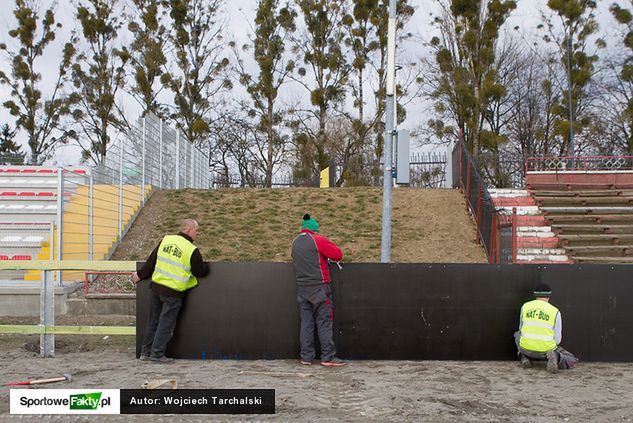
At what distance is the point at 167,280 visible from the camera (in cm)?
756

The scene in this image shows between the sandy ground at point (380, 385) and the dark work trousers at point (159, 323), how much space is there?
0.69 feet

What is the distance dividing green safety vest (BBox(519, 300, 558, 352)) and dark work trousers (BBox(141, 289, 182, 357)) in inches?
163

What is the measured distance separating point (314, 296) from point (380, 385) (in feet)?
4.75

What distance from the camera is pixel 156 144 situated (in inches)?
754

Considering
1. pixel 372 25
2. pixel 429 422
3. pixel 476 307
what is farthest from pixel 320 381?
pixel 372 25

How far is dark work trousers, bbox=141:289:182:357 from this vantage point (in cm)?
755

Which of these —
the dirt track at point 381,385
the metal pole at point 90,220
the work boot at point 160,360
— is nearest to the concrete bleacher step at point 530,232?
the dirt track at point 381,385

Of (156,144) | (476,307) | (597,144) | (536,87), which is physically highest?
(536,87)

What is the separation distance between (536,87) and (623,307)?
3800 cm

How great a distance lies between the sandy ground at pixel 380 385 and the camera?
5422 millimetres

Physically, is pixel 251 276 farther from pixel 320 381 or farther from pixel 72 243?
pixel 72 243

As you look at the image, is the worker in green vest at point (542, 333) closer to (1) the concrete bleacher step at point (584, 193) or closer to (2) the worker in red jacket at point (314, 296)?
(2) the worker in red jacket at point (314, 296)

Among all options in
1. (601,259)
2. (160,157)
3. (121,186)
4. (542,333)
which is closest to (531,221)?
(601,259)

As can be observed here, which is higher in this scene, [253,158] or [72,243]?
[253,158]
